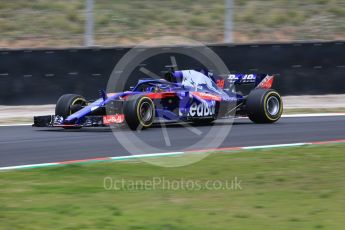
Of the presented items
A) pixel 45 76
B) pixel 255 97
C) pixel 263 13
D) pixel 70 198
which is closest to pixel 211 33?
pixel 263 13

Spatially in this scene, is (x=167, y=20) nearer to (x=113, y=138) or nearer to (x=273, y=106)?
(x=273, y=106)

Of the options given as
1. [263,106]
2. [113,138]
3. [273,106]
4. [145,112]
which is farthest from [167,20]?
[113,138]

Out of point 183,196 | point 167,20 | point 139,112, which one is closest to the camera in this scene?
point 183,196

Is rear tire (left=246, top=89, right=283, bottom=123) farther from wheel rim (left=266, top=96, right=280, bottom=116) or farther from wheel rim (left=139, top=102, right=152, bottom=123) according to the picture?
wheel rim (left=139, top=102, right=152, bottom=123)

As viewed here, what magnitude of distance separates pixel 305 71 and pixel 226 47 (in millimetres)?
1976

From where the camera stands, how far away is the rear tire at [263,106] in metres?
13.6

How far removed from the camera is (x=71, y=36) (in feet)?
66.7

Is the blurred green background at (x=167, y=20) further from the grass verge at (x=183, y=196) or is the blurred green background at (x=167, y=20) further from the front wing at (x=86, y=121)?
the grass verge at (x=183, y=196)

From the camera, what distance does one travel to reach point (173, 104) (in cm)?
1318

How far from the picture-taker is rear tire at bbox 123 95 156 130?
12.2 meters

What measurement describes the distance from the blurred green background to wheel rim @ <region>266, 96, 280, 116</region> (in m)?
7.23

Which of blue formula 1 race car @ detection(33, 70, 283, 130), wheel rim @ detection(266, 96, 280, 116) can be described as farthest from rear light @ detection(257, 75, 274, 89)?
wheel rim @ detection(266, 96, 280, 116)

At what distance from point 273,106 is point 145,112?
2.62 metres

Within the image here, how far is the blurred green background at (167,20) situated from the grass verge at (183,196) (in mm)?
11272
